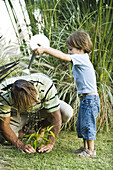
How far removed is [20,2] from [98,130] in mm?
1933

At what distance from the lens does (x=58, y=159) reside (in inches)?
75.1

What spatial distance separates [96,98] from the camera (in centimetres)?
212

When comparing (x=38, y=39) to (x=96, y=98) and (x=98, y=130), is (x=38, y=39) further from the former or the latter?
(x=98, y=130)

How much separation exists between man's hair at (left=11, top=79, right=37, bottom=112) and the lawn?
1.05ft

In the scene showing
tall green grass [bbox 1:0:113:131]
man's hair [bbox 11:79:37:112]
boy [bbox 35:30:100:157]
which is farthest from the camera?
tall green grass [bbox 1:0:113:131]

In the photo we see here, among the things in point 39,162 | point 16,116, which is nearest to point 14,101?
point 39,162

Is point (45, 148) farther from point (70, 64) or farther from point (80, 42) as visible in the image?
point (70, 64)

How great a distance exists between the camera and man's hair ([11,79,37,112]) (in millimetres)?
1729

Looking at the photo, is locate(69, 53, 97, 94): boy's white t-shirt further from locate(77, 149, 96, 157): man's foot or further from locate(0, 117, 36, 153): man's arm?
locate(0, 117, 36, 153): man's arm

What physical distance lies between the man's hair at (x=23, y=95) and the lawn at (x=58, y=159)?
319 mm

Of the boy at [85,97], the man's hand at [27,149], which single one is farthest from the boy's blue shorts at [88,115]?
the man's hand at [27,149]

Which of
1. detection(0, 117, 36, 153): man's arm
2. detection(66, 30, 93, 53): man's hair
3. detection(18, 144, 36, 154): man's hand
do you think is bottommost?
detection(18, 144, 36, 154): man's hand

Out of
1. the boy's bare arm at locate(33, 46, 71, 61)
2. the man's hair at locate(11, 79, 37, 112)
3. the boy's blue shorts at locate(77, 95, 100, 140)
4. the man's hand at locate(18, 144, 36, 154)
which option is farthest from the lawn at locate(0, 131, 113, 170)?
the boy's bare arm at locate(33, 46, 71, 61)

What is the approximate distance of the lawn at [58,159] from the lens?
1700mm
